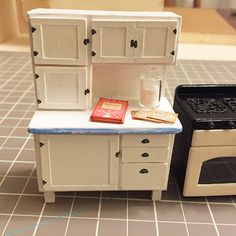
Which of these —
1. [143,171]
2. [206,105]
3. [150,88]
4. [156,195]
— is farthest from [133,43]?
[156,195]

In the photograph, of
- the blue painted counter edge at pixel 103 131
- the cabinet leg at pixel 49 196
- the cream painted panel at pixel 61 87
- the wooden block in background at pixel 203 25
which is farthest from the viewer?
the wooden block in background at pixel 203 25

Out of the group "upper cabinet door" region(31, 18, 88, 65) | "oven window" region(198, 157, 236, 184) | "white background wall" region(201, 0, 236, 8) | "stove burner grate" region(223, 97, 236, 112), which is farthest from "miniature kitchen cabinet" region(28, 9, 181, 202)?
"white background wall" region(201, 0, 236, 8)

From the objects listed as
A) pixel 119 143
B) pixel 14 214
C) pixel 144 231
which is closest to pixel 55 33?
pixel 119 143

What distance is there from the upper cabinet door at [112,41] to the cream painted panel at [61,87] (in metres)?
0.12

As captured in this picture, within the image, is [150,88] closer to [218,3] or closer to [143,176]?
[143,176]

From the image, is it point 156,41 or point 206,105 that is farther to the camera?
point 206,105

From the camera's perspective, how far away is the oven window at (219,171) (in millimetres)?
1681

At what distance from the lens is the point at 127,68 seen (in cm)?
170

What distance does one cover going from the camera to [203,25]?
17.7 ft

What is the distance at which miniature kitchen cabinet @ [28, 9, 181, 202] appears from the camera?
1.47 metres

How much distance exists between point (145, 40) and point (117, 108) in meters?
0.36

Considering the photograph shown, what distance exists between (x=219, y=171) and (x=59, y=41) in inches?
42.1

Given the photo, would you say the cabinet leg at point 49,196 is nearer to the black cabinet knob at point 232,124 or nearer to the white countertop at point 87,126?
the white countertop at point 87,126

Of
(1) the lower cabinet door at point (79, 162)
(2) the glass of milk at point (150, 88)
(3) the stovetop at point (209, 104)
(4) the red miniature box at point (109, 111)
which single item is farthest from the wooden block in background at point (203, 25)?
(1) the lower cabinet door at point (79, 162)
